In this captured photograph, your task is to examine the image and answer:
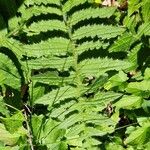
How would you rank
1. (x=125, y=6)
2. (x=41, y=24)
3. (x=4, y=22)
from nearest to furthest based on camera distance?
(x=41, y=24)
(x=4, y=22)
(x=125, y=6)

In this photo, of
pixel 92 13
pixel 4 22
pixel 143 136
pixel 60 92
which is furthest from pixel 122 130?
pixel 4 22

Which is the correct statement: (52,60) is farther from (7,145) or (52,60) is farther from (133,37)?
(7,145)

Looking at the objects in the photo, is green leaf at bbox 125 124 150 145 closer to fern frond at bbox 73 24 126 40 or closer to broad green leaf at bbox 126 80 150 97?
broad green leaf at bbox 126 80 150 97

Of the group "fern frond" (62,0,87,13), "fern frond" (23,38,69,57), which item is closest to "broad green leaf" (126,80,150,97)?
"fern frond" (23,38,69,57)

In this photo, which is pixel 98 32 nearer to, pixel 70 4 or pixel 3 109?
pixel 70 4

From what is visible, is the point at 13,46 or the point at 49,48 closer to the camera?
the point at 49,48

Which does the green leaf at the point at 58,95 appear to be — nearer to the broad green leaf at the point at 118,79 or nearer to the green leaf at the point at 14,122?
the green leaf at the point at 14,122

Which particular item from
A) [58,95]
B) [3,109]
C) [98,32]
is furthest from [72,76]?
[3,109]
